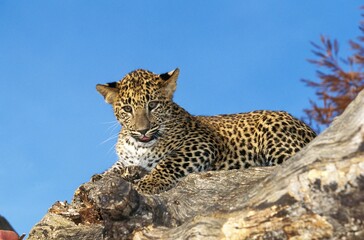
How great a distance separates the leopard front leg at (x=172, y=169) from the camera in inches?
417

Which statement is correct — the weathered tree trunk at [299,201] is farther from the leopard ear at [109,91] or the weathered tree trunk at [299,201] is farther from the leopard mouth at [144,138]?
the leopard ear at [109,91]

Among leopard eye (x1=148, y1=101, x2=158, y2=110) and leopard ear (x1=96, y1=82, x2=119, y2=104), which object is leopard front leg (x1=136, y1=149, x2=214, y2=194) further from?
leopard ear (x1=96, y1=82, x2=119, y2=104)

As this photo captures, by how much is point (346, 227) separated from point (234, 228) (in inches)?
35.7

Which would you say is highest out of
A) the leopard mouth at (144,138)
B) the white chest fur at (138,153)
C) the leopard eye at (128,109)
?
the leopard eye at (128,109)

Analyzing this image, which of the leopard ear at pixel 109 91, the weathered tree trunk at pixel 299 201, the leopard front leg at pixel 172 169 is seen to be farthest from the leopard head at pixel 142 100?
the weathered tree trunk at pixel 299 201

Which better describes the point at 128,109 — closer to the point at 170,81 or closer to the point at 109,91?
the point at 109,91

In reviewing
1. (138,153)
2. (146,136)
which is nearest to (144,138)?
(146,136)

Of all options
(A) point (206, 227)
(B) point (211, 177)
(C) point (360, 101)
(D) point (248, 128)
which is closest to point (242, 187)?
(B) point (211, 177)

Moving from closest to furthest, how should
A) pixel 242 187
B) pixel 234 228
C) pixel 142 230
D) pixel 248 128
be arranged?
pixel 234 228 < pixel 142 230 < pixel 242 187 < pixel 248 128

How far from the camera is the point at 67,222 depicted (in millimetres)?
9664

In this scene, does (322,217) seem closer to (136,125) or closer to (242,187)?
(242,187)

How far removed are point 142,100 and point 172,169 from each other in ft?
4.54

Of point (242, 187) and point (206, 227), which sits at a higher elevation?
point (242, 187)

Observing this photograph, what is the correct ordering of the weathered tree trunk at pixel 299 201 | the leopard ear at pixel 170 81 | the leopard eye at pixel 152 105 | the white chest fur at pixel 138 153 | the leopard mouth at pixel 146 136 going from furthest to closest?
the leopard ear at pixel 170 81, the white chest fur at pixel 138 153, the leopard eye at pixel 152 105, the leopard mouth at pixel 146 136, the weathered tree trunk at pixel 299 201
